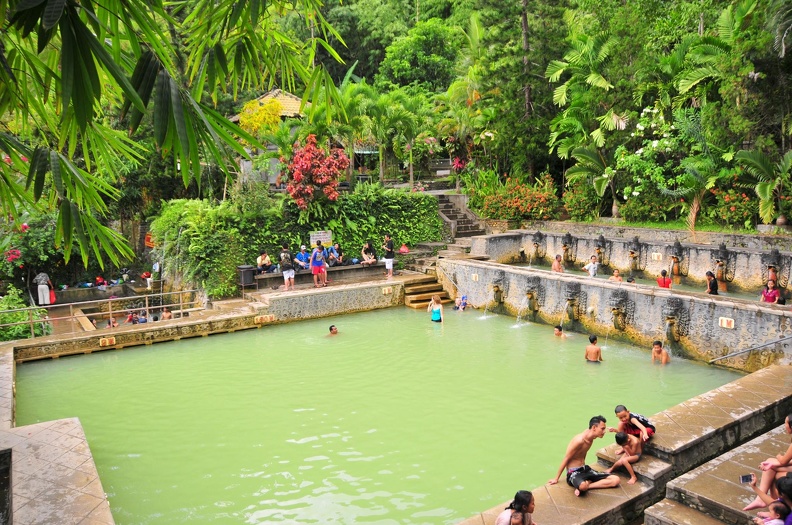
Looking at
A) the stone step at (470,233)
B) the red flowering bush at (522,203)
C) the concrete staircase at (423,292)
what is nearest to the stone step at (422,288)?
the concrete staircase at (423,292)

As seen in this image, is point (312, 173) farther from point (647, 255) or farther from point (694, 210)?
point (694, 210)

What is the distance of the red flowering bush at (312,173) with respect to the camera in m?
17.9

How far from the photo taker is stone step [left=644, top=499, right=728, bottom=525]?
18.4 ft

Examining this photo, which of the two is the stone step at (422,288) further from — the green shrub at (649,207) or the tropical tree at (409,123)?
the green shrub at (649,207)

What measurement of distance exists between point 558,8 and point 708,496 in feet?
67.8

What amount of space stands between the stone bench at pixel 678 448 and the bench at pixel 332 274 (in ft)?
37.7

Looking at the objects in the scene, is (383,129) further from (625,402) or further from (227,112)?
(625,402)

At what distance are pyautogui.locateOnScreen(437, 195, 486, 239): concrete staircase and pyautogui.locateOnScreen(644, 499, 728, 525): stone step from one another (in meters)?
15.7

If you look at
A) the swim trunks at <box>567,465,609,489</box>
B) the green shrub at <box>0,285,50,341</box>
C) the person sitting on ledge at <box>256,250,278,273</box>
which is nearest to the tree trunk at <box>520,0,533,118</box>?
the person sitting on ledge at <box>256,250,278,273</box>

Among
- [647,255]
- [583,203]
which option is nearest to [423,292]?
[647,255]

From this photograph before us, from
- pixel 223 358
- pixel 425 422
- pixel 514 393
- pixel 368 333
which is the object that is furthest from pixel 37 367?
pixel 514 393

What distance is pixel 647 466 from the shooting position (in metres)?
6.56

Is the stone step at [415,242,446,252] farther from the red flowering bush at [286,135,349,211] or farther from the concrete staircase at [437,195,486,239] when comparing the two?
the red flowering bush at [286,135,349,211]

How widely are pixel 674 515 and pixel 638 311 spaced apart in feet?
24.0
